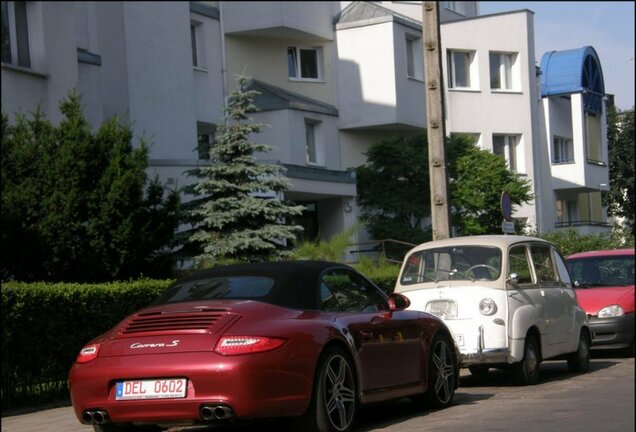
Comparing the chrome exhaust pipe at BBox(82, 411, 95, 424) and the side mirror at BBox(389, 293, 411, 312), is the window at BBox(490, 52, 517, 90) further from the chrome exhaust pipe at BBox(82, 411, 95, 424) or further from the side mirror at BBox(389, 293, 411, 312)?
the chrome exhaust pipe at BBox(82, 411, 95, 424)

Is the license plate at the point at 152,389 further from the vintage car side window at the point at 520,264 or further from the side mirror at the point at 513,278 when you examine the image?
the vintage car side window at the point at 520,264

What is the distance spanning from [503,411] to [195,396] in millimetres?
3439

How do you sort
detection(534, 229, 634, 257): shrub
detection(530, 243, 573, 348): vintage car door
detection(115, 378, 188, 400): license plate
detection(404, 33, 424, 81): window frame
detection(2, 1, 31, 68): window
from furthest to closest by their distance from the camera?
detection(404, 33, 424, 81): window frame
detection(534, 229, 634, 257): shrub
detection(2, 1, 31, 68): window
detection(530, 243, 573, 348): vintage car door
detection(115, 378, 188, 400): license plate

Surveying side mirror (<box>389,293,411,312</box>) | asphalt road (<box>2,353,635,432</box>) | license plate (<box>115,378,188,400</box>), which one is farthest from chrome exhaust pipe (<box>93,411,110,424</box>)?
side mirror (<box>389,293,411,312</box>)

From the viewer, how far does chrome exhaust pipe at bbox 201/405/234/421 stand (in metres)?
8.26

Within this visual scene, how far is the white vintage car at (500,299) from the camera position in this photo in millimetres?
12742

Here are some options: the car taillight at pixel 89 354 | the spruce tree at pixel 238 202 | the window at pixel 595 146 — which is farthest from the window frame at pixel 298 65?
the car taillight at pixel 89 354

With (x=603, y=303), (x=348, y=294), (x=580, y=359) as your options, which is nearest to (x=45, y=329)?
(x=348, y=294)

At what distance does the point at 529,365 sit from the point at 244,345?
18.6 ft

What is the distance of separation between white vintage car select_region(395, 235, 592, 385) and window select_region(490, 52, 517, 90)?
28114 millimetres

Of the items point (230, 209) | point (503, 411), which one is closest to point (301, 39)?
point (230, 209)

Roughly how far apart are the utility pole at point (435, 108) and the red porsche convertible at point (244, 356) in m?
7.99

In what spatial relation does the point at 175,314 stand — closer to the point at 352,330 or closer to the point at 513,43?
the point at 352,330

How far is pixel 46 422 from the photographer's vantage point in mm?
11664
